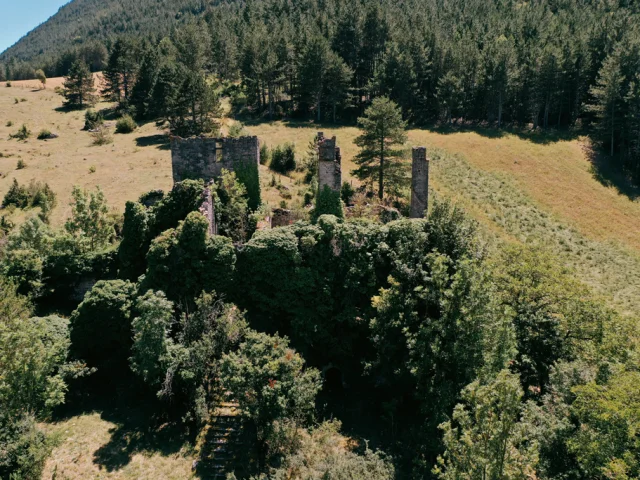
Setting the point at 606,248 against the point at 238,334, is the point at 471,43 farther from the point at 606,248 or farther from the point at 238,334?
the point at 238,334

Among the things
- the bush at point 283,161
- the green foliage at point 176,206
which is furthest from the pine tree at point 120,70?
Answer: the green foliage at point 176,206

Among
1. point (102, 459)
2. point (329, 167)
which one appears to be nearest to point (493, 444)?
point (102, 459)

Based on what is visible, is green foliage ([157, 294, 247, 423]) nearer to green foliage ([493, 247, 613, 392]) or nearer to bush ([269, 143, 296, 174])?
green foliage ([493, 247, 613, 392])

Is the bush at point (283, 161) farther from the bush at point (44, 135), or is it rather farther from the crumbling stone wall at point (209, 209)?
the bush at point (44, 135)

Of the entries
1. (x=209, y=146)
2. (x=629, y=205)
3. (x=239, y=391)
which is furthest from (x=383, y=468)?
(x=629, y=205)

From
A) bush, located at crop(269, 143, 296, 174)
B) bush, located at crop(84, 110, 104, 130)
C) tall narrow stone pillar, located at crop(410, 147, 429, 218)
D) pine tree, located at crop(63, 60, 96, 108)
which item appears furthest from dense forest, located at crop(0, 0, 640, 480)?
pine tree, located at crop(63, 60, 96, 108)
